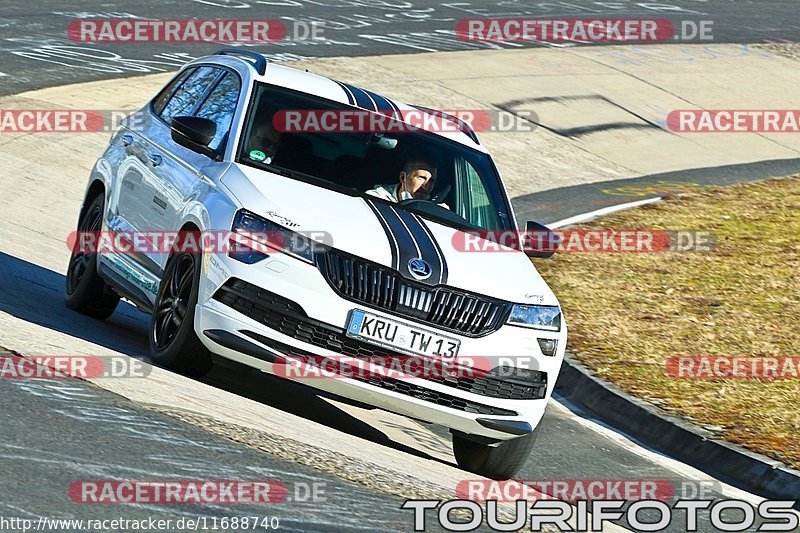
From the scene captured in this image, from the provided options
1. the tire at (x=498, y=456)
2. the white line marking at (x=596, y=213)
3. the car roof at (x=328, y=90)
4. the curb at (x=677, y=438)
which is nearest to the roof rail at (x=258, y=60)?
the car roof at (x=328, y=90)

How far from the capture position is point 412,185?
812 cm

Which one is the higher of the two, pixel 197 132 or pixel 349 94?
pixel 349 94

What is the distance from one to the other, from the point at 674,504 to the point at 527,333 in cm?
136

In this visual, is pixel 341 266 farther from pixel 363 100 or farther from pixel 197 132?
pixel 363 100

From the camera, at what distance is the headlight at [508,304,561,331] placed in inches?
287

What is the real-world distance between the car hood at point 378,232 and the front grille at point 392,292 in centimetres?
5

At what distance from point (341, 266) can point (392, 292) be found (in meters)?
0.28

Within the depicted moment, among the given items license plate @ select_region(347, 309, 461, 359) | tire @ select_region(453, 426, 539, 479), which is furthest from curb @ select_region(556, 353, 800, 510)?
license plate @ select_region(347, 309, 461, 359)

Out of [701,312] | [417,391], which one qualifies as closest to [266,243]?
[417,391]

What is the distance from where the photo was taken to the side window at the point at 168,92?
30.2 feet

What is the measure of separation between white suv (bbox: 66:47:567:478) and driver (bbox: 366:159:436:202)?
0.10 feet

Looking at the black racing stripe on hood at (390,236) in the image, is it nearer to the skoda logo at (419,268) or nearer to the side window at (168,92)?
the skoda logo at (419,268)

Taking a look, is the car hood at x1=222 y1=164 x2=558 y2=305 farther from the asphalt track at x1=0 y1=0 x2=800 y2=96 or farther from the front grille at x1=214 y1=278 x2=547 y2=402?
the asphalt track at x1=0 y1=0 x2=800 y2=96

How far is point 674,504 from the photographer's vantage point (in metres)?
7.76
